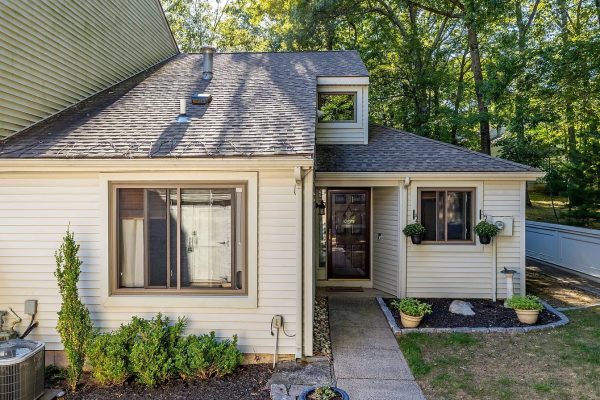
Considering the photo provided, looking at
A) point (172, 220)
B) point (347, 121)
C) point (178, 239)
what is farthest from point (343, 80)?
point (178, 239)

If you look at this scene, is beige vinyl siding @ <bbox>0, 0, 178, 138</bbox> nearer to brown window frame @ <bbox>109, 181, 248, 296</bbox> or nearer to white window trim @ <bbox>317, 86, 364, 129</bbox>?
brown window frame @ <bbox>109, 181, 248, 296</bbox>

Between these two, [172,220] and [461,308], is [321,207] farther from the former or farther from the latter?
[172,220]

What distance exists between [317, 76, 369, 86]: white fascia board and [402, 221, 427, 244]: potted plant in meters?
3.84

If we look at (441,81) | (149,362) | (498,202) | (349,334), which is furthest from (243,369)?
(441,81)

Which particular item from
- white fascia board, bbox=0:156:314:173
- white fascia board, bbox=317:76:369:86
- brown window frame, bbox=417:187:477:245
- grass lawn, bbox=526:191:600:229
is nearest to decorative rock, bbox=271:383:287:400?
white fascia board, bbox=0:156:314:173

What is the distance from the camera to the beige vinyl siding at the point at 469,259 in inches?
317

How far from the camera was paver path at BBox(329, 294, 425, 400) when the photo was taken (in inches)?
182

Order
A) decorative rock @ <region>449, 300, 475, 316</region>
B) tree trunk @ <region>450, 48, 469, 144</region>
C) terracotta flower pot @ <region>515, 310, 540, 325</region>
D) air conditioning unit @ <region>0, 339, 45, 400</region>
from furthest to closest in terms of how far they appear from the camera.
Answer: tree trunk @ <region>450, 48, 469, 144</region> → decorative rock @ <region>449, 300, 475, 316</region> → terracotta flower pot @ <region>515, 310, 540, 325</region> → air conditioning unit @ <region>0, 339, 45, 400</region>

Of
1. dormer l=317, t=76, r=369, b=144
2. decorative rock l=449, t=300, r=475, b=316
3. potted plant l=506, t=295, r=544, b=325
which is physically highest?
dormer l=317, t=76, r=369, b=144

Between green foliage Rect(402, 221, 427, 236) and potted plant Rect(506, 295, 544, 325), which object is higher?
green foliage Rect(402, 221, 427, 236)

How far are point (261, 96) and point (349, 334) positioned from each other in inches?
185

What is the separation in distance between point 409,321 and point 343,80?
19.6 ft

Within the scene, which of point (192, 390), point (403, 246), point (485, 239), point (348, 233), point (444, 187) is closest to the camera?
point (192, 390)

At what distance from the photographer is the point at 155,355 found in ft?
15.7
